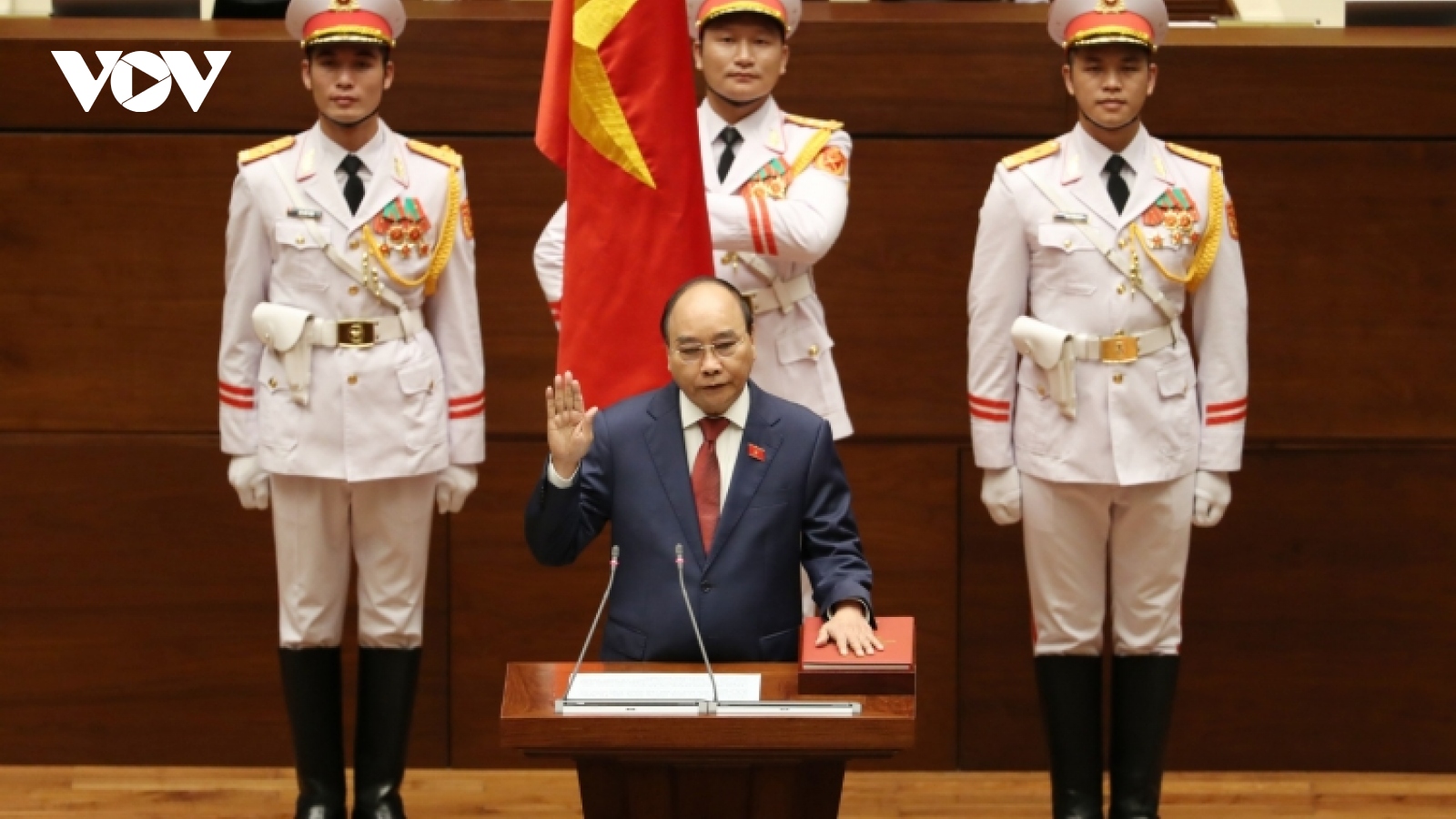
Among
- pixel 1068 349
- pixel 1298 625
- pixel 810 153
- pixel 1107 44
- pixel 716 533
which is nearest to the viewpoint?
pixel 716 533

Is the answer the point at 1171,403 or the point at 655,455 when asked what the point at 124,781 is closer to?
the point at 655,455

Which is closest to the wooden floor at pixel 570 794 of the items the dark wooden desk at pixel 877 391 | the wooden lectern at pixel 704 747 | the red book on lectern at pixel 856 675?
the dark wooden desk at pixel 877 391

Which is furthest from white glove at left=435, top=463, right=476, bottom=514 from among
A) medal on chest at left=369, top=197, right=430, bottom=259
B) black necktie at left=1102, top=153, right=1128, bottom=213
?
black necktie at left=1102, top=153, right=1128, bottom=213

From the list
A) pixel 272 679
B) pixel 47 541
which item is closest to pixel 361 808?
pixel 272 679

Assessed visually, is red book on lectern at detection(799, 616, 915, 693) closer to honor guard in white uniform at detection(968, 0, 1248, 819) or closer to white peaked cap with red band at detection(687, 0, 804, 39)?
honor guard in white uniform at detection(968, 0, 1248, 819)

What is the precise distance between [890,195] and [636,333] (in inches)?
46.2

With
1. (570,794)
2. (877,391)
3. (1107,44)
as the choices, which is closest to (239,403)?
(570,794)

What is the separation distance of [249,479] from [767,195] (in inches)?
44.5

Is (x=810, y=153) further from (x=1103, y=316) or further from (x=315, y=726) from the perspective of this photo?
(x=315, y=726)

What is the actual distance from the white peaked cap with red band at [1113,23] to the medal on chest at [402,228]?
126cm

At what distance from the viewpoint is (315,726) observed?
13.9 feet

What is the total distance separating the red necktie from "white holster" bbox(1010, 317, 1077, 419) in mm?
935

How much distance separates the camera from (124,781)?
4.73 m

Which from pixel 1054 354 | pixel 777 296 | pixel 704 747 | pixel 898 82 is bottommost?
pixel 704 747
